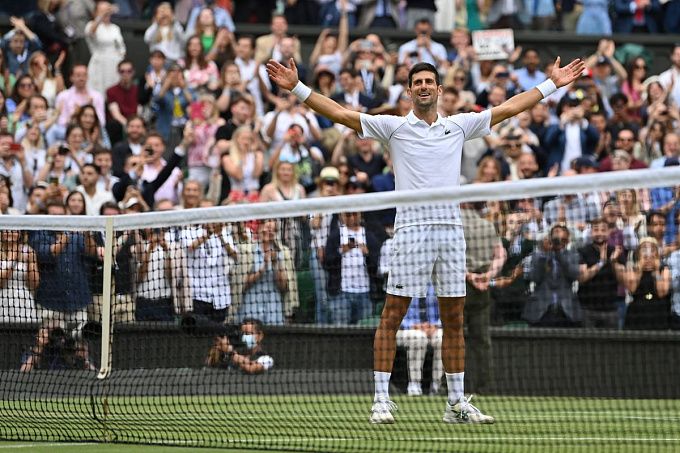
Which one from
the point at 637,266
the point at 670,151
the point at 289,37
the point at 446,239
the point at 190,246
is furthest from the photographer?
the point at 289,37

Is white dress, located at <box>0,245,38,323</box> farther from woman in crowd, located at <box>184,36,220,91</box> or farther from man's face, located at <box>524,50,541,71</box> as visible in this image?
man's face, located at <box>524,50,541,71</box>

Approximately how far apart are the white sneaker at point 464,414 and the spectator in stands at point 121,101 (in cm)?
1105

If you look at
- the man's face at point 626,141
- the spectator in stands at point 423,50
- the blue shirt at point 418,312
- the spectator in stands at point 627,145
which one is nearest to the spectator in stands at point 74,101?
the spectator in stands at point 423,50

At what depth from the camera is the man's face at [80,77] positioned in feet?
64.3

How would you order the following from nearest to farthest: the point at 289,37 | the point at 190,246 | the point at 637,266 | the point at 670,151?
1. the point at 190,246
2. the point at 637,266
3. the point at 670,151
4. the point at 289,37

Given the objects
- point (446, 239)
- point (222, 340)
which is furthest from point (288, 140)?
point (446, 239)

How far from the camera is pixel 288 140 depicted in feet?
62.1

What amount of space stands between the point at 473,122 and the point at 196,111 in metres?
9.97

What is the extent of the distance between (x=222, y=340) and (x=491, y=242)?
3.07 metres

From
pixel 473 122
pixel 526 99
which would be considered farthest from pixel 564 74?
pixel 473 122

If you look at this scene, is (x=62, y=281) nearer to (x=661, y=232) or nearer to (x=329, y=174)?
(x=661, y=232)

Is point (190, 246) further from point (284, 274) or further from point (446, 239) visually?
point (446, 239)

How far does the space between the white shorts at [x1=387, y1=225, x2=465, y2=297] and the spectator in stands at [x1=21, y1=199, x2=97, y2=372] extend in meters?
2.53

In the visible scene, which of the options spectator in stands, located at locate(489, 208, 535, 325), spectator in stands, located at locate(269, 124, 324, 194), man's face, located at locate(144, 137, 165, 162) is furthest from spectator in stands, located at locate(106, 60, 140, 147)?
spectator in stands, located at locate(489, 208, 535, 325)
